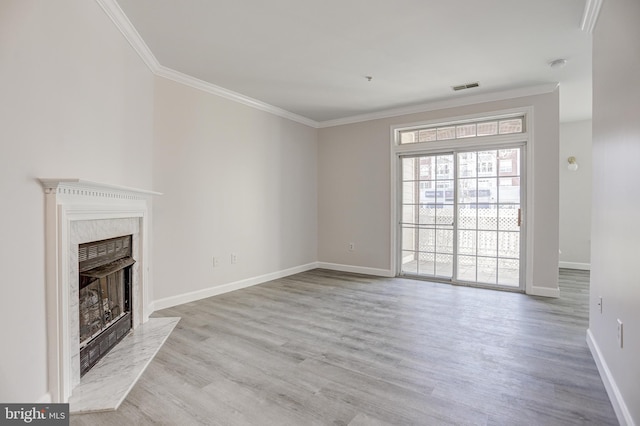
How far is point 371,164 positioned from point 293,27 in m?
3.04

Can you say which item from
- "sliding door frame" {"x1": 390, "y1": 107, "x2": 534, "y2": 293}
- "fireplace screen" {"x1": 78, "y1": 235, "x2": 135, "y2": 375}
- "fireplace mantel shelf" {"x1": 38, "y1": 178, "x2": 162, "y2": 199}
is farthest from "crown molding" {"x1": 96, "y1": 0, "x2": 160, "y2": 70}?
"sliding door frame" {"x1": 390, "y1": 107, "x2": 534, "y2": 293}

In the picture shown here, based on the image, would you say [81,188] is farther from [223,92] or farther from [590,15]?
[590,15]

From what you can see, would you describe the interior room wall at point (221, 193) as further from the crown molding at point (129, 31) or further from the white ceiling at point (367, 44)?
the white ceiling at point (367, 44)

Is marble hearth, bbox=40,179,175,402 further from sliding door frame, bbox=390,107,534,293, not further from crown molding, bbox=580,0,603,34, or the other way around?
sliding door frame, bbox=390,107,534,293

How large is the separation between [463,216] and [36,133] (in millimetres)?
4880

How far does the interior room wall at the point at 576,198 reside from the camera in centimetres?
583

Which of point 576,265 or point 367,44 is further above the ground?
point 367,44

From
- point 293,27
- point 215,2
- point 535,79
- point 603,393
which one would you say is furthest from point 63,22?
point 535,79

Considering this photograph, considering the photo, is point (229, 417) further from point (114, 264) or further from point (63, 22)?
point (63, 22)

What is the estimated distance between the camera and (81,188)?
2.00 m

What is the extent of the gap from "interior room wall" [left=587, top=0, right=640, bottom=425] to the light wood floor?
0.27m

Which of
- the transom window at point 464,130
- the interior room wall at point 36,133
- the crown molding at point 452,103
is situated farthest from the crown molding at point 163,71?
the transom window at point 464,130

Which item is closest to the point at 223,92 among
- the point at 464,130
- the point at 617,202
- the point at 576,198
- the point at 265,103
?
the point at 265,103

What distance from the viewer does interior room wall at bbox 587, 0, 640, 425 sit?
5.21ft
